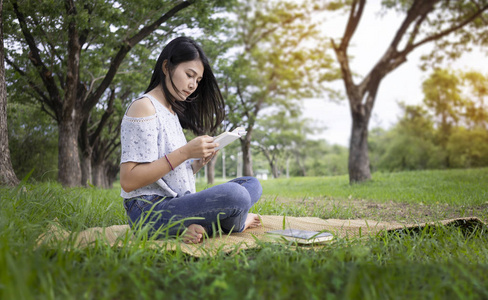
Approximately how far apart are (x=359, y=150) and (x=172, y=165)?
26.3 ft

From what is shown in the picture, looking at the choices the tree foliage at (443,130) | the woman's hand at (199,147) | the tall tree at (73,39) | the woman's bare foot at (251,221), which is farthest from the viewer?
the tree foliage at (443,130)

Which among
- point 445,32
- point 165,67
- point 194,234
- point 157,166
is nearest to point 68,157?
point 165,67

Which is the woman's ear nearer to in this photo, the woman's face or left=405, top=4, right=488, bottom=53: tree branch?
the woman's face

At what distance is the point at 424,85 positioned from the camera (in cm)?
2180

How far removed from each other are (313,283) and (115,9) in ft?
19.0

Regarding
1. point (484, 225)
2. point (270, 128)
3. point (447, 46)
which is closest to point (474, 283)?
point (484, 225)

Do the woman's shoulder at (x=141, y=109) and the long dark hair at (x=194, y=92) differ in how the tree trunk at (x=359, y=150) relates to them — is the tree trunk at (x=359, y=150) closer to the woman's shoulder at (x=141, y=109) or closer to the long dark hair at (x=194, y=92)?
the long dark hair at (x=194, y=92)

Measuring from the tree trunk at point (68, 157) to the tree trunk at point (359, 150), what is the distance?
261 inches

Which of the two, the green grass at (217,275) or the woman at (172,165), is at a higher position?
the woman at (172,165)

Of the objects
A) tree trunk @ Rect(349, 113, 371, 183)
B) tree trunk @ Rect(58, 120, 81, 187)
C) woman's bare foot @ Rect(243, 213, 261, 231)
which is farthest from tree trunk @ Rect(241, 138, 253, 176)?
woman's bare foot @ Rect(243, 213, 261, 231)

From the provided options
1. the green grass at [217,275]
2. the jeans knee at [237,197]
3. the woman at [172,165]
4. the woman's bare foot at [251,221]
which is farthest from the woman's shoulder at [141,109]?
the woman's bare foot at [251,221]

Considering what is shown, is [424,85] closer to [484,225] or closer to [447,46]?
[447,46]

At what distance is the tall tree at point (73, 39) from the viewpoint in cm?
593

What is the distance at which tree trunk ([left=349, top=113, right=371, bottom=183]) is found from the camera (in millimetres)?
9305
